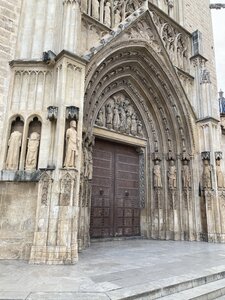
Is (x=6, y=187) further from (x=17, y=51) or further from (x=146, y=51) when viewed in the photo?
(x=146, y=51)

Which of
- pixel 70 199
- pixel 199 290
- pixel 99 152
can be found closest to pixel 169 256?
pixel 199 290

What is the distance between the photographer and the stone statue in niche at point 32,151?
5660mm

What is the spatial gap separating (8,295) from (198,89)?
9.63m

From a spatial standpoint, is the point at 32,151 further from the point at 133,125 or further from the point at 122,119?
the point at 133,125

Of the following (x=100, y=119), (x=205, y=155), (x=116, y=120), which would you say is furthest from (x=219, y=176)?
(x=100, y=119)

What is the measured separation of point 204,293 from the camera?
3453 mm

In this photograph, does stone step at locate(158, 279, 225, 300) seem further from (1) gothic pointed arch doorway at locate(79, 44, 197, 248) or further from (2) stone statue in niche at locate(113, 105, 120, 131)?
(2) stone statue in niche at locate(113, 105, 120, 131)

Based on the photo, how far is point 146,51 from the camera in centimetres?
891

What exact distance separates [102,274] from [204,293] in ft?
4.79

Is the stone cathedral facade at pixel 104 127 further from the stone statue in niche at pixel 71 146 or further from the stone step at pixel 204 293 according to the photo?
the stone step at pixel 204 293

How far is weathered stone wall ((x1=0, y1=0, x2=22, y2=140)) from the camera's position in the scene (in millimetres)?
6095

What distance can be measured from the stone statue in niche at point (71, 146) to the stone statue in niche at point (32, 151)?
0.83 metres

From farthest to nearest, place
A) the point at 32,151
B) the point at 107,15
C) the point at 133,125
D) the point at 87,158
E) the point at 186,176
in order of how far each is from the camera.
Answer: the point at 133,125 → the point at 186,176 → the point at 107,15 → the point at 87,158 → the point at 32,151

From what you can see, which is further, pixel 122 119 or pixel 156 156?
pixel 156 156
